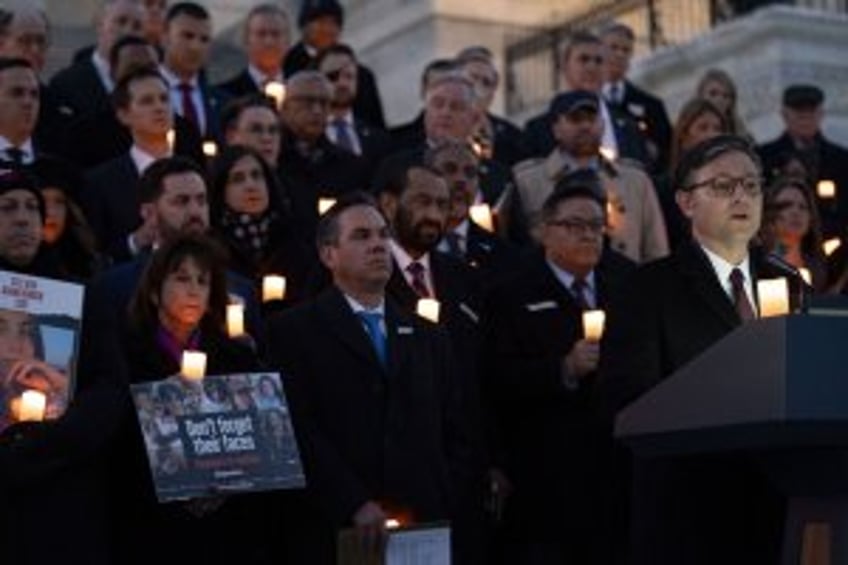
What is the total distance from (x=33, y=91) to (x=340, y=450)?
2.96m

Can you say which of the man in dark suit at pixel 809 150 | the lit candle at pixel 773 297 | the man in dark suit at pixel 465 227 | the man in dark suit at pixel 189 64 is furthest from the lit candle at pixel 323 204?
the lit candle at pixel 773 297

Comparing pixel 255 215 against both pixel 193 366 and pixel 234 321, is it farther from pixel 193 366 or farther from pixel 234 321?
pixel 193 366

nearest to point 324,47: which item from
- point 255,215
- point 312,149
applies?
point 312,149

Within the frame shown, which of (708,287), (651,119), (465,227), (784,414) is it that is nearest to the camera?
→ (784,414)

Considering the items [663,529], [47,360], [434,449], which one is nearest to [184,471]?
[47,360]

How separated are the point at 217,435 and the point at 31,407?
64 cm

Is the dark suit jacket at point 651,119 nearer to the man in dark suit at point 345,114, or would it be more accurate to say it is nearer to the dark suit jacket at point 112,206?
the man in dark suit at point 345,114

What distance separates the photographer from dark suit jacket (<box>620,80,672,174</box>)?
1225cm

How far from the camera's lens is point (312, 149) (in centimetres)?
979

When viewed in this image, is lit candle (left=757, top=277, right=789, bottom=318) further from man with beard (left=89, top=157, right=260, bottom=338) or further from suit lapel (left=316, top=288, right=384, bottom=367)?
man with beard (left=89, top=157, right=260, bottom=338)

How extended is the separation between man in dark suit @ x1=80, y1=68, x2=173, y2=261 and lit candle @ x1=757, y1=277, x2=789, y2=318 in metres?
3.13

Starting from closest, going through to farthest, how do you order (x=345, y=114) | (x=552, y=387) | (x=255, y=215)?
(x=552, y=387) < (x=255, y=215) < (x=345, y=114)

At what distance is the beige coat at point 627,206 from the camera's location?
973 centimetres

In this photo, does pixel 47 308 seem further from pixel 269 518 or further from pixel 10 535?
pixel 269 518
